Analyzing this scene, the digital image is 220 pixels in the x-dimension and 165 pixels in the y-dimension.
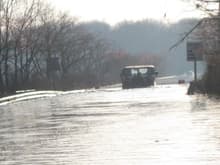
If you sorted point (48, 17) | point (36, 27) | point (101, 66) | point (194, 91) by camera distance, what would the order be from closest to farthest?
1. point (194, 91)
2. point (36, 27)
3. point (48, 17)
4. point (101, 66)

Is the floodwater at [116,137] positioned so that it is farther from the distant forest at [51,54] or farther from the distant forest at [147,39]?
the distant forest at [147,39]

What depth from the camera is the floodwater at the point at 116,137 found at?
1405 cm

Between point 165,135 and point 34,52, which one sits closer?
point 165,135

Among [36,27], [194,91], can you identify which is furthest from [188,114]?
[36,27]

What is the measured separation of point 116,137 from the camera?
1814 centimetres

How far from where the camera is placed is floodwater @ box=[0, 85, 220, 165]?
14047 mm

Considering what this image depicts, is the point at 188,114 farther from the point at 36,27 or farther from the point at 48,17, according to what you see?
the point at 48,17

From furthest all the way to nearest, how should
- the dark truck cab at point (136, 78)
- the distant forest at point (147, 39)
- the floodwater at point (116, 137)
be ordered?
the distant forest at point (147, 39)
the dark truck cab at point (136, 78)
the floodwater at point (116, 137)

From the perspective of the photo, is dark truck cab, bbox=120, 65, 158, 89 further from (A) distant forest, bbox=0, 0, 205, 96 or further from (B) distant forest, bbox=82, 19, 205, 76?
(B) distant forest, bbox=82, 19, 205, 76

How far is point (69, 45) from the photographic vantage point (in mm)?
89312

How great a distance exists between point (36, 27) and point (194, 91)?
37088 millimetres

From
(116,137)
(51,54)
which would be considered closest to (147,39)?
(51,54)

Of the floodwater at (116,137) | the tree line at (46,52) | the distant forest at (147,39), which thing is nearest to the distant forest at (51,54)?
the tree line at (46,52)

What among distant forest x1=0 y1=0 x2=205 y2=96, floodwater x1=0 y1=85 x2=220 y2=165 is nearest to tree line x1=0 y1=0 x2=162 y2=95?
distant forest x1=0 y1=0 x2=205 y2=96
